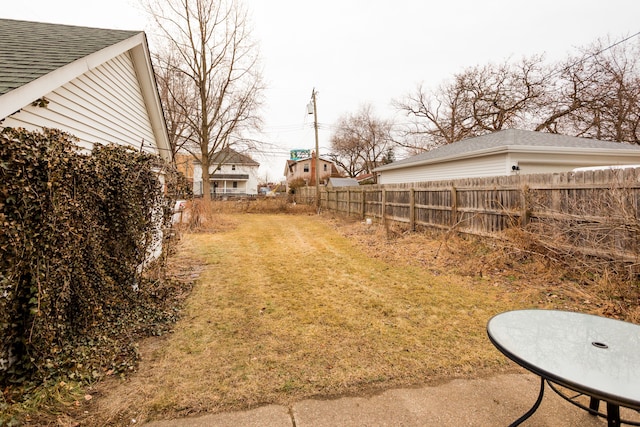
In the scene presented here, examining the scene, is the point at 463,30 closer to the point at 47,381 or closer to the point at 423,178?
the point at 423,178

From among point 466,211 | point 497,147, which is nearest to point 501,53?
point 497,147

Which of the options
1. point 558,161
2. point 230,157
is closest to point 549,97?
point 558,161

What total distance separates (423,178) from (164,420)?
14.4 meters

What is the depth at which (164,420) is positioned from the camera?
2.10 metres

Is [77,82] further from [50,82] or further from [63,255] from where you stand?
[63,255]

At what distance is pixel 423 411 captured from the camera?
7.22 ft

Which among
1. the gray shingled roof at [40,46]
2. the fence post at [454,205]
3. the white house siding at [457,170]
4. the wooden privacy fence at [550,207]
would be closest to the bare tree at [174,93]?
the gray shingled roof at [40,46]

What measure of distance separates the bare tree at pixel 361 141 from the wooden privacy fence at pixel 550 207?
30585 millimetres

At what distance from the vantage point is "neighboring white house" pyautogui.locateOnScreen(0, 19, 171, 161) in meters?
2.96

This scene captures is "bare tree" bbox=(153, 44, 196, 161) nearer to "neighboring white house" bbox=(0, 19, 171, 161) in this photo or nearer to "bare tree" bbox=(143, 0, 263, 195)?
"bare tree" bbox=(143, 0, 263, 195)

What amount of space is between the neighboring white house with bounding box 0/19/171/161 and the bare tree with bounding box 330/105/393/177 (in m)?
33.7

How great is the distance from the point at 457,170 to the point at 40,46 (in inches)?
508

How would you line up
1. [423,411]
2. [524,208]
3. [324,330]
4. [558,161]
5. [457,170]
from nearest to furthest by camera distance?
[423,411] → [324,330] → [524,208] → [558,161] → [457,170]

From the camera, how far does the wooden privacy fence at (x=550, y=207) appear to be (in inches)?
172
